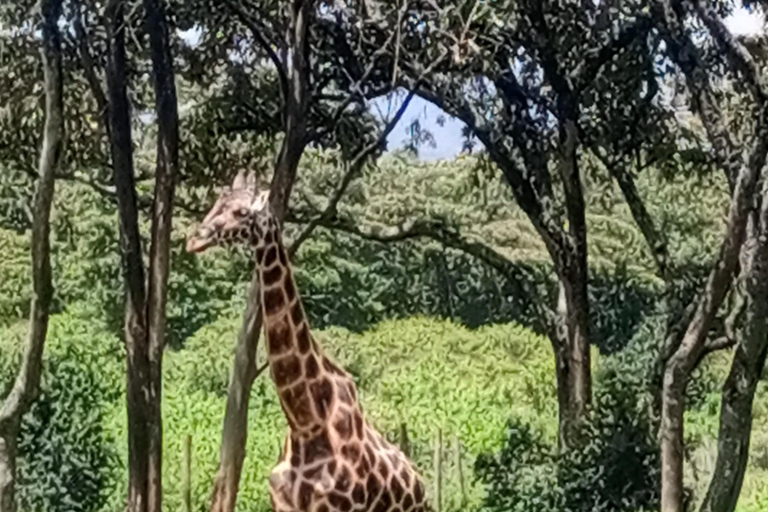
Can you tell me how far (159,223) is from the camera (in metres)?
8.12

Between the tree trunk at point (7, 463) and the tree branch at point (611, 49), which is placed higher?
the tree branch at point (611, 49)

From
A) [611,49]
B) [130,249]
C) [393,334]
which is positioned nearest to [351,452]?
[130,249]

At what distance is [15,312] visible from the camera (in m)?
16.1

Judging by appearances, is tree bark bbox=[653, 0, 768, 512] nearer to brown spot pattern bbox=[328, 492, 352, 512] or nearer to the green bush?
brown spot pattern bbox=[328, 492, 352, 512]

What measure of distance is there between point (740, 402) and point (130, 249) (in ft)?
11.3

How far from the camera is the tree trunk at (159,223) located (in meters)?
7.92

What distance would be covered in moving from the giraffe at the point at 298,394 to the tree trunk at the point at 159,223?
292 centimetres

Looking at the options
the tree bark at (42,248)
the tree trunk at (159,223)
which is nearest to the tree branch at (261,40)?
the tree trunk at (159,223)

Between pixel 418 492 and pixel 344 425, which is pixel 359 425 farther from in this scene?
pixel 418 492

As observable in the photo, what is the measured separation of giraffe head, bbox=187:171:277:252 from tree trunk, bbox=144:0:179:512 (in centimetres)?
295

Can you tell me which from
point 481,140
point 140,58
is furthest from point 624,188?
point 140,58

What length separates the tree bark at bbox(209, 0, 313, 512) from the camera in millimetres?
7938

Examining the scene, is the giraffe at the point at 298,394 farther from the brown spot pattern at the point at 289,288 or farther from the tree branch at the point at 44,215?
the tree branch at the point at 44,215

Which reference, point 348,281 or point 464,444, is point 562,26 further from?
point 348,281
